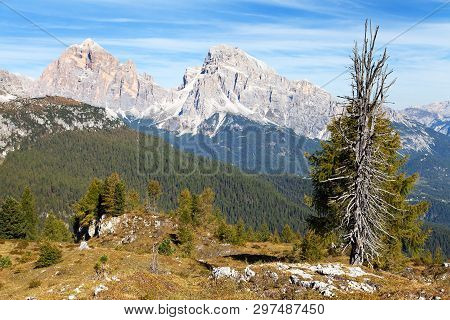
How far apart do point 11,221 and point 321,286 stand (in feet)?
264

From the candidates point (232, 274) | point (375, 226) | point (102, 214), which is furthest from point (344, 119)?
point (102, 214)

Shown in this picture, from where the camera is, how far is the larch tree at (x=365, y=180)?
2678cm

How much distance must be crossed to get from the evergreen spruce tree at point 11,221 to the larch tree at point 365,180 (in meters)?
71.4

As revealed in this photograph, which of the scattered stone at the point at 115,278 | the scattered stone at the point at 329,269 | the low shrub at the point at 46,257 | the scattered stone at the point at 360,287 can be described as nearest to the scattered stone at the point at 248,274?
the scattered stone at the point at 329,269

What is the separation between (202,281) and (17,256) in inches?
1520

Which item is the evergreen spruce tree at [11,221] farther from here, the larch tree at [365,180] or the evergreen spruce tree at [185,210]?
the larch tree at [365,180]

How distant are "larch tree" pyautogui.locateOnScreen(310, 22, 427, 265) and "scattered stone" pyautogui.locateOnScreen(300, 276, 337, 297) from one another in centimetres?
690

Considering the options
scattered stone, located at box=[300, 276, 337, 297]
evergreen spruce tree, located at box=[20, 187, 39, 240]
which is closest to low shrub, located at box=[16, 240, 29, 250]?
evergreen spruce tree, located at box=[20, 187, 39, 240]

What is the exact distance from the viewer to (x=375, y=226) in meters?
27.7

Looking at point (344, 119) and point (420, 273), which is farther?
point (420, 273)

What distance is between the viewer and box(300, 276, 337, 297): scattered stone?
64.9 feet

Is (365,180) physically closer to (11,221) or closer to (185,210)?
(185,210)

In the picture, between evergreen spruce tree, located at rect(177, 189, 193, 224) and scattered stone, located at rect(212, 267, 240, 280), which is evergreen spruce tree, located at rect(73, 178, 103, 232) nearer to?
evergreen spruce tree, located at rect(177, 189, 193, 224)
